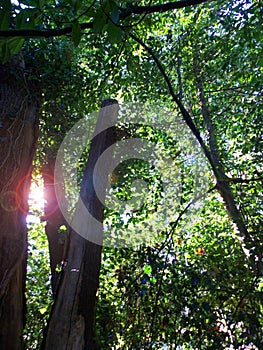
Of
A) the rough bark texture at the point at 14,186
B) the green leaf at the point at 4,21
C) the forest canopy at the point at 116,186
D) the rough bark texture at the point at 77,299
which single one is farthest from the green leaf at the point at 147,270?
the green leaf at the point at 4,21

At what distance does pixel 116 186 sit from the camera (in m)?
4.23

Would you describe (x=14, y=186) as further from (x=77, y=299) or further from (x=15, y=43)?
(x=15, y=43)

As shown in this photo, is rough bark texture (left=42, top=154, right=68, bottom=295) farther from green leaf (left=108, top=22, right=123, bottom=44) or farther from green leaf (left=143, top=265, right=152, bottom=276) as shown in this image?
green leaf (left=108, top=22, right=123, bottom=44)

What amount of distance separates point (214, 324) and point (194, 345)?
0.75 ft

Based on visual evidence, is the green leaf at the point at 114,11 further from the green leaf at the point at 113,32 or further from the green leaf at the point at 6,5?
the green leaf at the point at 6,5

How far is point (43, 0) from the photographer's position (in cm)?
90

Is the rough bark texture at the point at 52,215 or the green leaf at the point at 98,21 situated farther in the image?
the rough bark texture at the point at 52,215

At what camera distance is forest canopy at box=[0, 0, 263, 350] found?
1.97 metres

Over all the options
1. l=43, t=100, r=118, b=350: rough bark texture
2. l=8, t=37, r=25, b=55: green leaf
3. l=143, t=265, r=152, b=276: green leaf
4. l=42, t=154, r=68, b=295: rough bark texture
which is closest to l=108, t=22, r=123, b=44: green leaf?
l=8, t=37, r=25, b=55: green leaf

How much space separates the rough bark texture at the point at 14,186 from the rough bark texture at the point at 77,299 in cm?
27

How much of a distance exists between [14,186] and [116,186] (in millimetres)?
1895

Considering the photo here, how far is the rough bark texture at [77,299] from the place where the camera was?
75.7 inches

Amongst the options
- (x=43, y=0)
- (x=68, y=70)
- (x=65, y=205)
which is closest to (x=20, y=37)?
(x=43, y=0)

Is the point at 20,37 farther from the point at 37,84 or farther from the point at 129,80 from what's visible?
the point at 129,80
